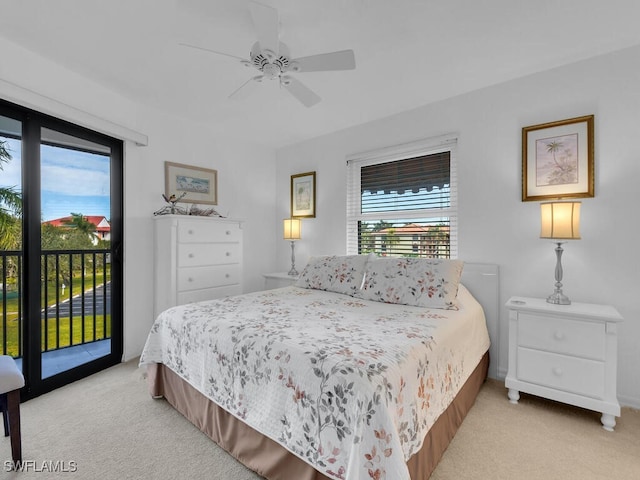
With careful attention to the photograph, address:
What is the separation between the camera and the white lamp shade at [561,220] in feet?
6.70

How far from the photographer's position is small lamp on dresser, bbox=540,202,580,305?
2.05 m

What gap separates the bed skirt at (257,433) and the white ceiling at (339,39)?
2221 mm

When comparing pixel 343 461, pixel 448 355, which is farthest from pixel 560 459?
pixel 343 461

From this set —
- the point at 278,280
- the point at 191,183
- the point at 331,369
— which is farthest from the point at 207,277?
the point at 331,369

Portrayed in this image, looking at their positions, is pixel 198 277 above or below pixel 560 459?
above

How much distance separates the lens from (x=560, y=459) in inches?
62.6

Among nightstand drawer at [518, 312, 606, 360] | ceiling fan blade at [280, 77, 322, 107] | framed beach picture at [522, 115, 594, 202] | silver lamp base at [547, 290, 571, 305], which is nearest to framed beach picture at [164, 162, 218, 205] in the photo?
ceiling fan blade at [280, 77, 322, 107]

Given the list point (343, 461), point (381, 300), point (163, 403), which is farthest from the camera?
point (381, 300)

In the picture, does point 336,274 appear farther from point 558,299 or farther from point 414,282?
point 558,299

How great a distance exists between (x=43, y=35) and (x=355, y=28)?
2.02 meters

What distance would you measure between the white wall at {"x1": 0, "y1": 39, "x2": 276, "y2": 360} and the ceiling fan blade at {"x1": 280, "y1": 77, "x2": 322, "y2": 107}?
167 centimetres

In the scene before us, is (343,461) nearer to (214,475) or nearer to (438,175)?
(214,475)

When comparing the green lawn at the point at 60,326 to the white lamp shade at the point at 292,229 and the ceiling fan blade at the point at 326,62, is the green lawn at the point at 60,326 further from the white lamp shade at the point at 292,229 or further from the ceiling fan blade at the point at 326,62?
the ceiling fan blade at the point at 326,62

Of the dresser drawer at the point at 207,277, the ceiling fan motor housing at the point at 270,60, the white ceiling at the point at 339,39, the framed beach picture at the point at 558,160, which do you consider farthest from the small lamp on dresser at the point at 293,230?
the framed beach picture at the point at 558,160
